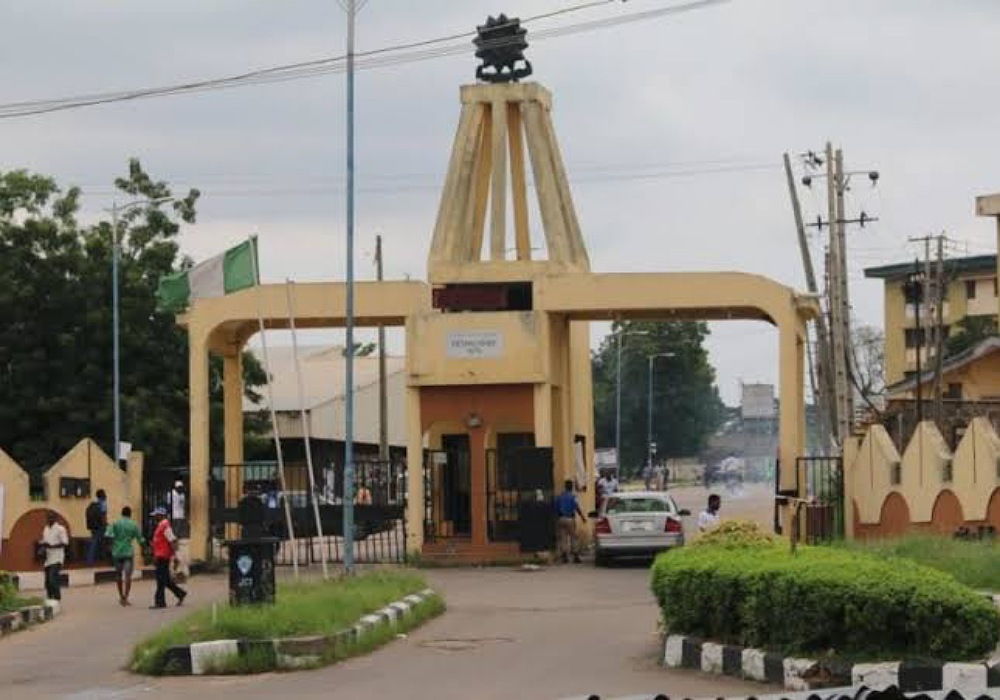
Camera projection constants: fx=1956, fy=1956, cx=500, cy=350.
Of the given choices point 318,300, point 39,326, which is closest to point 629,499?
point 318,300

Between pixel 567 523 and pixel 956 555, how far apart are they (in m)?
16.1

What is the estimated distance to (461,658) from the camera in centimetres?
2056

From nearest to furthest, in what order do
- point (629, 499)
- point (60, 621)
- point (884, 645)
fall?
point (884, 645), point (60, 621), point (629, 499)

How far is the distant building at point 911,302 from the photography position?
8594 centimetres

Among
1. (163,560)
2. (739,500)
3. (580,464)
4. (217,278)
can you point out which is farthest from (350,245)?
(739,500)

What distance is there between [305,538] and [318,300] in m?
5.64

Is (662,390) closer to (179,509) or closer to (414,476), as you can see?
(179,509)

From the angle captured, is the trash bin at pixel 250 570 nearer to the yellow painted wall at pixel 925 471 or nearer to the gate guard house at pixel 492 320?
the yellow painted wall at pixel 925 471

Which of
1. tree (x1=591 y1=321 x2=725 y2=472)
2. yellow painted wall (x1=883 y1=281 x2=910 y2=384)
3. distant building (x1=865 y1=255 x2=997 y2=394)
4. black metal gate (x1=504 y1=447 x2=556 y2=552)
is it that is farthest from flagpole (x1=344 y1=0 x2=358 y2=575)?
tree (x1=591 y1=321 x2=725 y2=472)

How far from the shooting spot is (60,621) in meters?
27.9

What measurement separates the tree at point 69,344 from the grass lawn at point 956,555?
33099 millimetres

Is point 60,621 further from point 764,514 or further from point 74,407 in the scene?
point 764,514

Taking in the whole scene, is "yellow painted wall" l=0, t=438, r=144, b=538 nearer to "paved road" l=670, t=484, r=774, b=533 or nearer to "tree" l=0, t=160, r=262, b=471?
"tree" l=0, t=160, r=262, b=471

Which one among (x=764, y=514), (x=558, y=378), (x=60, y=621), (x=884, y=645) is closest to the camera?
(x=884, y=645)
